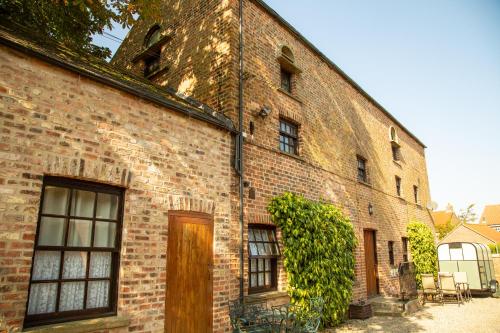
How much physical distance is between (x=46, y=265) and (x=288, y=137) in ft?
22.3

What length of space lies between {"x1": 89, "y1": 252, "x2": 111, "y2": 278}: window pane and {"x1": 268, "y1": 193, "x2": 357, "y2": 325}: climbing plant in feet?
13.0

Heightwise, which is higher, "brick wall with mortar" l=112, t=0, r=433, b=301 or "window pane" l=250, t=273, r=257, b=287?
"brick wall with mortar" l=112, t=0, r=433, b=301

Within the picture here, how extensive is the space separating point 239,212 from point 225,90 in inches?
116

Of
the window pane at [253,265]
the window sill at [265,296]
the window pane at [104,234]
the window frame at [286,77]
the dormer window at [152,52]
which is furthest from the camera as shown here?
the dormer window at [152,52]

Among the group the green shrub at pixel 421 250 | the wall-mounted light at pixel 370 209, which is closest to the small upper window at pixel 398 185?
the green shrub at pixel 421 250

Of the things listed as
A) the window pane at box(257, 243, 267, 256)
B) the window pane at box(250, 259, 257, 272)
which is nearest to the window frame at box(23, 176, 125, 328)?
the window pane at box(250, 259, 257, 272)

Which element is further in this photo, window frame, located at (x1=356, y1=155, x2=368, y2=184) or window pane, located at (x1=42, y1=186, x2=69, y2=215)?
window frame, located at (x1=356, y1=155, x2=368, y2=184)

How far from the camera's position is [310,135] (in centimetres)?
1009

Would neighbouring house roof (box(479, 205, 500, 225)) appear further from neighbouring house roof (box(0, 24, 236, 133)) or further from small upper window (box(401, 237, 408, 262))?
neighbouring house roof (box(0, 24, 236, 133))

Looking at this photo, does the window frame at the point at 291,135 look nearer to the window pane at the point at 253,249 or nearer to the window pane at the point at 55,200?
the window pane at the point at 253,249

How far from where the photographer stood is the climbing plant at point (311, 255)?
776 cm

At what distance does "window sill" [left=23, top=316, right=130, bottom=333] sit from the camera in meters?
3.99

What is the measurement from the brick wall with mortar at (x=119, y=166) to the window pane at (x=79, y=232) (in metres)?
0.52

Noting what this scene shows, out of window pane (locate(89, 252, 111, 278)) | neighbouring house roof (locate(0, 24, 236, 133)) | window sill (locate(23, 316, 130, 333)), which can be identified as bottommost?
window sill (locate(23, 316, 130, 333))
